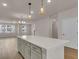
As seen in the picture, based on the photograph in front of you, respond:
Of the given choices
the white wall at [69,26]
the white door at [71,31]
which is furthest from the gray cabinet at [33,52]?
the white door at [71,31]

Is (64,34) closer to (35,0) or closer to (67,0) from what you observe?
(67,0)

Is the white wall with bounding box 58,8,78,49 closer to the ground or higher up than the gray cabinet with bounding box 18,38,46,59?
higher up

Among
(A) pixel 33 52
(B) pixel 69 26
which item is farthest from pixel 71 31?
(A) pixel 33 52

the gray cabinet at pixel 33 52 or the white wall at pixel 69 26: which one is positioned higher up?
the white wall at pixel 69 26

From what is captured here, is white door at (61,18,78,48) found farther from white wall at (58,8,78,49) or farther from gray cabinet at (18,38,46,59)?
gray cabinet at (18,38,46,59)

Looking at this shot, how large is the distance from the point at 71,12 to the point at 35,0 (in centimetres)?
239

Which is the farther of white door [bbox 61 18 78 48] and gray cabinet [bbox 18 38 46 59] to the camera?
white door [bbox 61 18 78 48]

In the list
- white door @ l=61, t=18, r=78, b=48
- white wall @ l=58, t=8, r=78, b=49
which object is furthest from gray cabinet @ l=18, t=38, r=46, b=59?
white door @ l=61, t=18, r=78, b=48

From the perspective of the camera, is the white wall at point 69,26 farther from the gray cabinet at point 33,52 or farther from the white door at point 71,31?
the gray cabinet at point 33,52

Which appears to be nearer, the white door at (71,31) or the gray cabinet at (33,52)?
the gray cabinet at (33,52)

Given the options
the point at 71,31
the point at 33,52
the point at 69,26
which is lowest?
the point at 33,52

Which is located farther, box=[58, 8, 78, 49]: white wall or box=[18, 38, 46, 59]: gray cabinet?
box=[58, 8, 78, 49]: white wall

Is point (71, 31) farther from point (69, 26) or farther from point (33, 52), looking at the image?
point (33, 52)

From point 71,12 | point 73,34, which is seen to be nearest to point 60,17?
point 71,12
